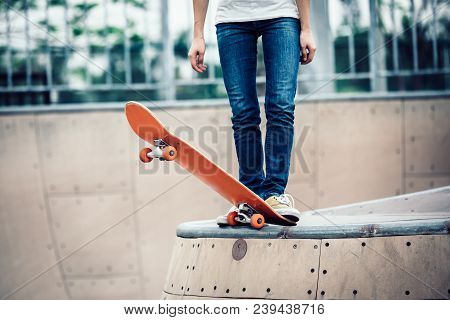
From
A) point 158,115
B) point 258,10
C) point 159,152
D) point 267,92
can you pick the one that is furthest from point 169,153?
point 158,115

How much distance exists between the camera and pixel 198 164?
9.84ft

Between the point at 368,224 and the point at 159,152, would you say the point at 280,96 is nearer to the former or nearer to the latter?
the point at 159,152

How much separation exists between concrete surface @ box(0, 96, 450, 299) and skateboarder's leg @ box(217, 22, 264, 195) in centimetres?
262

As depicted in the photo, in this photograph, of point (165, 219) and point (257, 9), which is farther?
point (165, 219)

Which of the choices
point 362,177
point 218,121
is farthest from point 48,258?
point 362,177

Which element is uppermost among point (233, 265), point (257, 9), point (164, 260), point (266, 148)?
point (257, 9)

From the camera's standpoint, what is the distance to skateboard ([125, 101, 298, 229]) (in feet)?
9.56

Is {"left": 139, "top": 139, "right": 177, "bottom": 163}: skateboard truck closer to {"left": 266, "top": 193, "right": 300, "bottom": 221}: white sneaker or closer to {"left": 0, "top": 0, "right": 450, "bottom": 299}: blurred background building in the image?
{"left": 266, "top": 193, "right": 300, "bottom": 221}: white sneaker

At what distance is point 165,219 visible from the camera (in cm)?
586

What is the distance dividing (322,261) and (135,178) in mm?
3310

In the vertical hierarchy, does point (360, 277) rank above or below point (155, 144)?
below

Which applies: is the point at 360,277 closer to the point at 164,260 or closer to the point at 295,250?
the point at 295,250

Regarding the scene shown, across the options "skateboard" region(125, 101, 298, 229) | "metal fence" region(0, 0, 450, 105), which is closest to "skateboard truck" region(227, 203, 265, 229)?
"skateboard" region(125, 101, 298, 229)

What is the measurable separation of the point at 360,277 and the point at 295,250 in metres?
0.29
